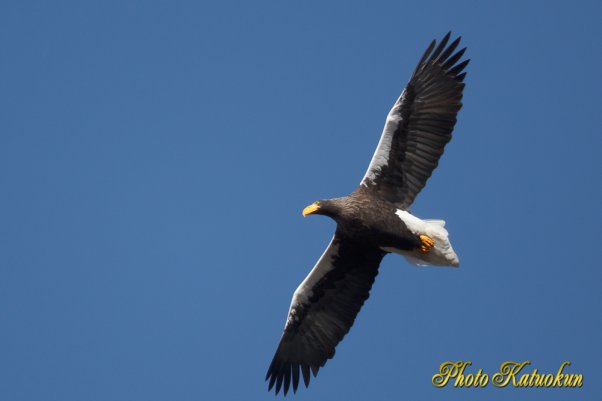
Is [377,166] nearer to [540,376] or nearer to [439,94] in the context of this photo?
[439,94]

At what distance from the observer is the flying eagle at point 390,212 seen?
39.4 ft

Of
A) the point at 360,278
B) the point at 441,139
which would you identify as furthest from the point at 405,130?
the point at 360,278

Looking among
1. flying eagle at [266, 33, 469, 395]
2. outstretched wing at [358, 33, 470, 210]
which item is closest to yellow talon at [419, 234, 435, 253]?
flying eagle at [266, 33, 469, 395]

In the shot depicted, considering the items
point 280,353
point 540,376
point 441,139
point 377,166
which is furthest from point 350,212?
point 540,376

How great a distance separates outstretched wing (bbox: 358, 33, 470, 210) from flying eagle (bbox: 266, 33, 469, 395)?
1 cm

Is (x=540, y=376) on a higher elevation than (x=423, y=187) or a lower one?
lower

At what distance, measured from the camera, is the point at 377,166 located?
40.3 feet

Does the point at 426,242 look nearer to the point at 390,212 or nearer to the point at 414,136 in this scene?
the point at 390,212

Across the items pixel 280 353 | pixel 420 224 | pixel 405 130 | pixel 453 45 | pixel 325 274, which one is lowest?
pixel 280 353

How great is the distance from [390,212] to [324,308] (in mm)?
1975

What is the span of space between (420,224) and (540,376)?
2.98 metres

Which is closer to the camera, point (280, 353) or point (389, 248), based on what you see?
point (389, 248)

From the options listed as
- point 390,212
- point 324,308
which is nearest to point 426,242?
point 390,212

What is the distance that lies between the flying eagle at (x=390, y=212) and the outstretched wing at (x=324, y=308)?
15 millimetres
